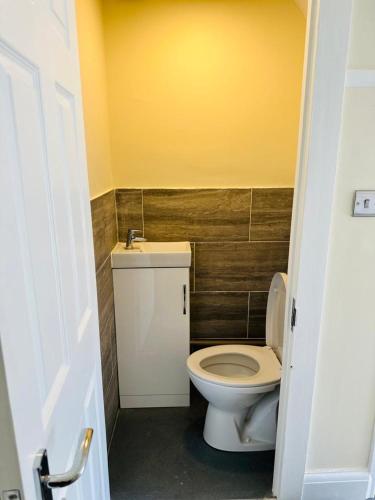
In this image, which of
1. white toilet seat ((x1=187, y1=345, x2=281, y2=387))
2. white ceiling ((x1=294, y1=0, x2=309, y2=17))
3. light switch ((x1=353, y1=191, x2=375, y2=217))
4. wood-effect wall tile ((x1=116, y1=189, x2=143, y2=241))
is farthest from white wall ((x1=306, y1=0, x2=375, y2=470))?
wood-effect wall tile ((x1=116, y1=189, x2=143, y2=241))

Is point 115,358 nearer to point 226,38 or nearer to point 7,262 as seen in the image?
point 7,262

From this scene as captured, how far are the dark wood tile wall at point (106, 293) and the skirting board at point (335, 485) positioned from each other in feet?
3.29

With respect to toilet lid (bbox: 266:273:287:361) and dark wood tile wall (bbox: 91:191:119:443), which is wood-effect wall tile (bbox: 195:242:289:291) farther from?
dark wood tile wall (bbox: 91:191:119:443)

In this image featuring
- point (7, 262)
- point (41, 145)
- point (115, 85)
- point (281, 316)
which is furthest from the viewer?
point (115, 85)

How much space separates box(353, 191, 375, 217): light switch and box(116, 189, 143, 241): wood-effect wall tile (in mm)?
1375

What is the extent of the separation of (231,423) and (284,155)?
5.26 feet

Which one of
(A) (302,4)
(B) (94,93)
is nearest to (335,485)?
(B) (94,93)

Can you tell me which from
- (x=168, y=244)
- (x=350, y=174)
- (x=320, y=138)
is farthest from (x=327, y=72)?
(x=168, y=244)

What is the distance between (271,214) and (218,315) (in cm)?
78

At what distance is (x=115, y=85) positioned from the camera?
207 centimetres

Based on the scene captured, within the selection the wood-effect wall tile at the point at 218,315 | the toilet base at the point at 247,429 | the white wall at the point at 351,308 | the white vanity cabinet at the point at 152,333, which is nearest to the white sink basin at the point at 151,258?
the white vanity cabinet at the point at 152,333

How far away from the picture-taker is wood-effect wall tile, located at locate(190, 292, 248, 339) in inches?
94.2

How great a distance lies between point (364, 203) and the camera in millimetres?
1163

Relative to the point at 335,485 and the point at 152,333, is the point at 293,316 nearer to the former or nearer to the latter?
the point at 335,485
